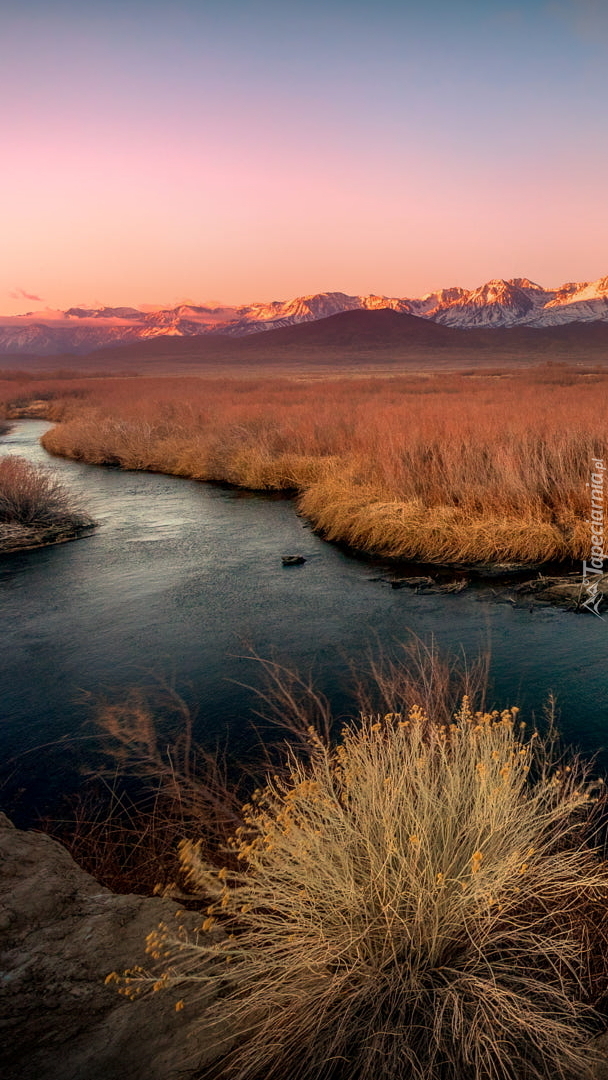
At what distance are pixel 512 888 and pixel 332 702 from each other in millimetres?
3426

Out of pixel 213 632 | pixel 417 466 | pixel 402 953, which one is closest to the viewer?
pixel 402 953

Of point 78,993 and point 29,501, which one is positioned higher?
point 29,501

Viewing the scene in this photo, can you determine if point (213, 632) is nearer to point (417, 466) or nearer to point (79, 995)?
point (79, 995)

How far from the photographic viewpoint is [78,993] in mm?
2818

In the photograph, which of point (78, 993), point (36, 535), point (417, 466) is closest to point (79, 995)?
point (78, 993)

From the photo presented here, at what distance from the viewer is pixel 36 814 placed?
15.8 ft

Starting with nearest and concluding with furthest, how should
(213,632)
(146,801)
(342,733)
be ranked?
(342,733), (146,801), (213,632)

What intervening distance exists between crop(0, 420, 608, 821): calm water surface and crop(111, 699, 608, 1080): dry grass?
2553 millimetres

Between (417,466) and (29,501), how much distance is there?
7.94 metres

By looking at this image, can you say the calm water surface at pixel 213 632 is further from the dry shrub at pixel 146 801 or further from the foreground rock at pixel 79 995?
the foreground rock at pixel 79 995

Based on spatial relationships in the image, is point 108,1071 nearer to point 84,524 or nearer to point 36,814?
point 36,814

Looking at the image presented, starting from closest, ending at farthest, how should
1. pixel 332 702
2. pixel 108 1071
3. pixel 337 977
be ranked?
1. pixel 108 1071
2. pixel 337 977
3. pixel 332 702

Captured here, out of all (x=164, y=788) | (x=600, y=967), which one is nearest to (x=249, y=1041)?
(x=600, y=967)

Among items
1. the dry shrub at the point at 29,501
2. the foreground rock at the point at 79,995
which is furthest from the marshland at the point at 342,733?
the dry shrub at the point at 29,501
